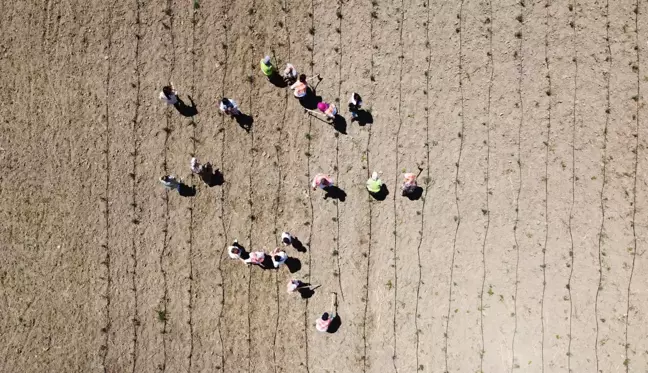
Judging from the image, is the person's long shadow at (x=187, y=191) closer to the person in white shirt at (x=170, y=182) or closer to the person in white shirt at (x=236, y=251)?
the person in white shirt at (x=170, y=182)

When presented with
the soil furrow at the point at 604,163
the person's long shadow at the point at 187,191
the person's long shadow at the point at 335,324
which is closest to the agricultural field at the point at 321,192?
the soil furrow at the point at 604,163

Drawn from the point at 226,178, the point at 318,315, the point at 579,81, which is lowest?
the point at 318,315

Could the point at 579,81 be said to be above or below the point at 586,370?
above

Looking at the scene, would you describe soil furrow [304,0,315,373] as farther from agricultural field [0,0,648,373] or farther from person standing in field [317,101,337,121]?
person standing in field [317,101,337,121]

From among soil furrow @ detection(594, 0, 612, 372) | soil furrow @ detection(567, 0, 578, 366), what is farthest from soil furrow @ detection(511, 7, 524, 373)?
soil furrow @ detection(594, 0, 612, 372)

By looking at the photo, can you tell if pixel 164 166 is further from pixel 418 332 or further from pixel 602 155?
pixel 602 155

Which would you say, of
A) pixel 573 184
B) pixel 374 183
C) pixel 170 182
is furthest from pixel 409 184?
pixel 170 182

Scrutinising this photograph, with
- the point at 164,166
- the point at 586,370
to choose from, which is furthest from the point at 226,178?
the point at 586,370
